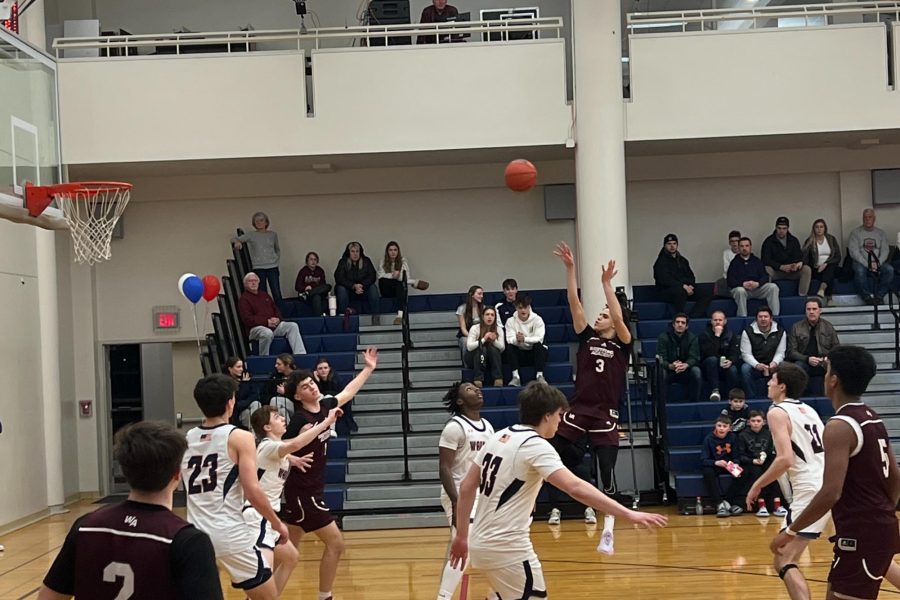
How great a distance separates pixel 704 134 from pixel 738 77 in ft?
2.87

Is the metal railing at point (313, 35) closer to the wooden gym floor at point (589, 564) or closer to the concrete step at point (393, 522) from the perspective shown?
the concrete step at point (393, 522)

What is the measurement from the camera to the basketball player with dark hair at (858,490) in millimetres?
4547

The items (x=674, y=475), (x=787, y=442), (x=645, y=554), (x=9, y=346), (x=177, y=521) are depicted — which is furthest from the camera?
(x=9, y=346)

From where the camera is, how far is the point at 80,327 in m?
16.3

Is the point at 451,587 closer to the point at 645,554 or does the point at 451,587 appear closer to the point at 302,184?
the point at 645,554

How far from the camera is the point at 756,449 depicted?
1170cm

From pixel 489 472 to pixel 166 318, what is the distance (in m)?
12.3

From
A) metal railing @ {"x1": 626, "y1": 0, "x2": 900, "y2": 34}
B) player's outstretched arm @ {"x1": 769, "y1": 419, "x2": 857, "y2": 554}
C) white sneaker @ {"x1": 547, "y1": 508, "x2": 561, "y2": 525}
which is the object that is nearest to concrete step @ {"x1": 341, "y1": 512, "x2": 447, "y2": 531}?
white sneaker @ {"x1": 547, "y1": 508, "x2": 561, "y2": 525}

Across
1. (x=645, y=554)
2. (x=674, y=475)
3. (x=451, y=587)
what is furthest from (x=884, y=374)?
(x=451, y=587)

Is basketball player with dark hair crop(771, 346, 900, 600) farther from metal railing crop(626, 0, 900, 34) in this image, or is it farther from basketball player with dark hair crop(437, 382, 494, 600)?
metal railing crop(626, 0, 900, 34)

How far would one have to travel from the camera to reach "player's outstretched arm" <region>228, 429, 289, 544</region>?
5.34 metres

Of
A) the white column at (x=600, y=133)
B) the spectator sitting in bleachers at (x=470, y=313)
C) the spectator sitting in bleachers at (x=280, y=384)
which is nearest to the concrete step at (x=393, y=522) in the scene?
the spectator sitting in bleachers at (x=280, y=384)

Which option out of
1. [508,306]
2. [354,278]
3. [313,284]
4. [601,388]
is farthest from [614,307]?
[313,284]

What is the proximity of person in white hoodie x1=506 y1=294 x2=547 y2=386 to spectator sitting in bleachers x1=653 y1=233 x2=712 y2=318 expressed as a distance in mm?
2299
